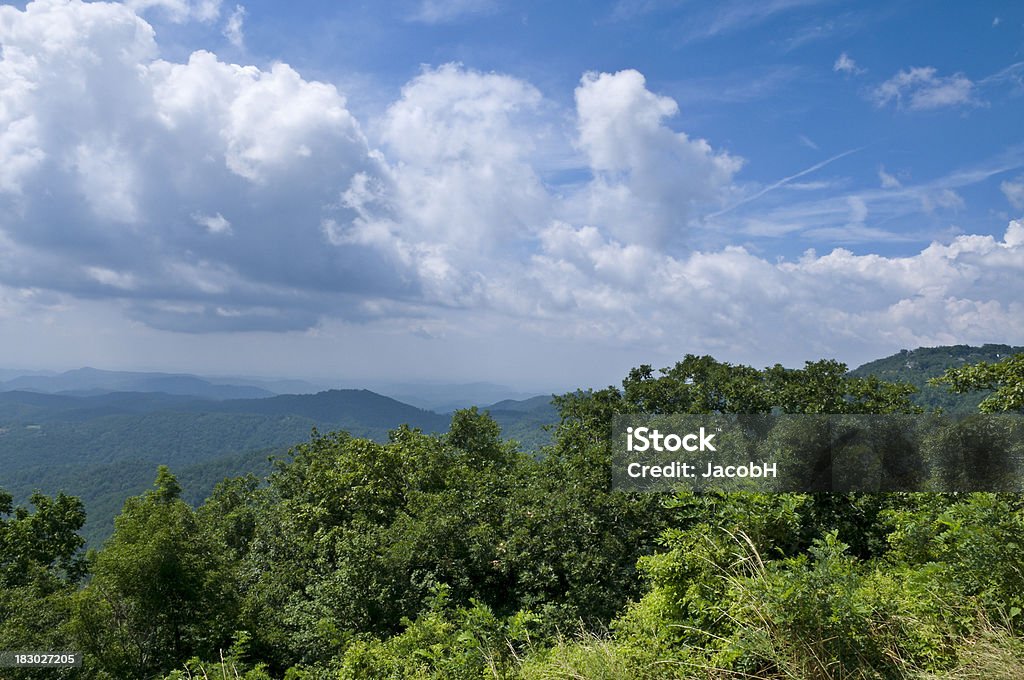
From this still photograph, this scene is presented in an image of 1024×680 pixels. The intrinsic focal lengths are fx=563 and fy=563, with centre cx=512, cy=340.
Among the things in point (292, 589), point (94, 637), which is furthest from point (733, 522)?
point (292, 589)

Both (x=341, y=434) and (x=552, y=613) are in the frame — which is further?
(x=341, y=434)

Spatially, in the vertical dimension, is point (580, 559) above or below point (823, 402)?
below

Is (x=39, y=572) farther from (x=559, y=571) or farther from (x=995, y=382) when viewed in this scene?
(x=995, y=382)

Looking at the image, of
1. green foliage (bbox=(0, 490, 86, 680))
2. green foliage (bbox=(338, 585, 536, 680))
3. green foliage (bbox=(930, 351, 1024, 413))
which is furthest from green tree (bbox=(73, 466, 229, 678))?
green foliage (bbox=(930, 351, 1024, 413))

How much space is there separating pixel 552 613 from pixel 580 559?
1.80 metres

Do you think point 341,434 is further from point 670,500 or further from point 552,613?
point 670,500

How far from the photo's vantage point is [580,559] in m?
12.4

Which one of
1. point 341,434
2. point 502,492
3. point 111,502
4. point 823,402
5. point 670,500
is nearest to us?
point 670,500

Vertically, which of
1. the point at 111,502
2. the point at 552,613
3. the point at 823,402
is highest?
the point at 823,402
